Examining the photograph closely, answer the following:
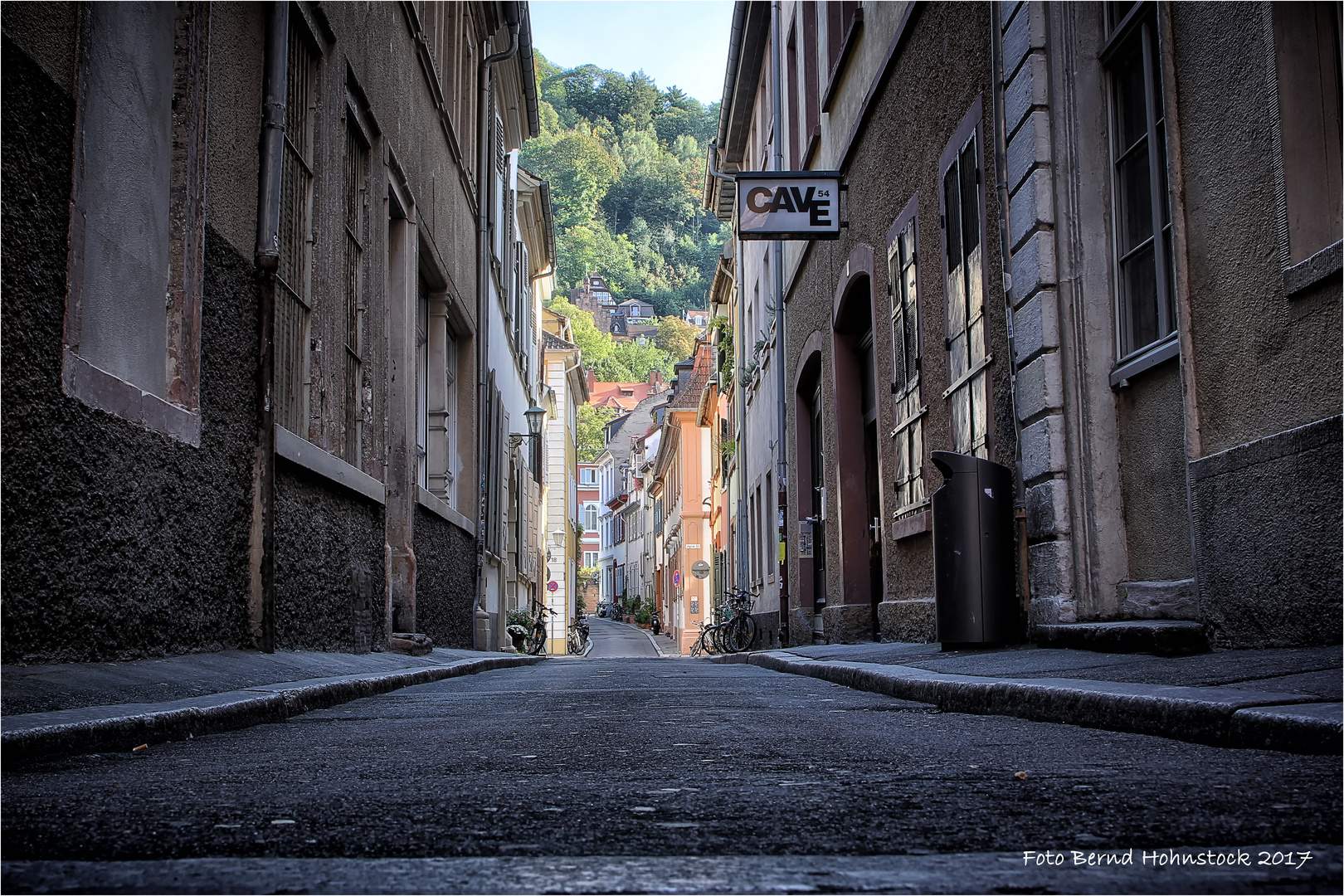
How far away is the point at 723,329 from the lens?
2855 cm

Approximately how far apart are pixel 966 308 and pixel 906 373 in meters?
1.97

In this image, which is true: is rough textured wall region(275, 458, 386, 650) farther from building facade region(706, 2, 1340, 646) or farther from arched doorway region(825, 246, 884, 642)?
arched doorway region(825, 246, 884, 642)

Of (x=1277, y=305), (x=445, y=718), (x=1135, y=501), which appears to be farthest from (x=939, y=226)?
(x=445, y=718)

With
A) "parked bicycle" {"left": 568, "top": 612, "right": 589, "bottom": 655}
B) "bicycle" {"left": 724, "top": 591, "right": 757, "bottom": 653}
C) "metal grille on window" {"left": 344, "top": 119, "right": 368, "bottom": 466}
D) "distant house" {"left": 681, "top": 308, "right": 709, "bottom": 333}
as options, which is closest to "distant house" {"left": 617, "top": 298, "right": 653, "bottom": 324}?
"distant house" {"left": 681, "top": 308, "right": 709, "bottom": 333}

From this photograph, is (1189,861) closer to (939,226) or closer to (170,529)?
(170,529)

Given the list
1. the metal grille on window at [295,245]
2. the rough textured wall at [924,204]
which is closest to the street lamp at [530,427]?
the rough textured wall at [924,204]

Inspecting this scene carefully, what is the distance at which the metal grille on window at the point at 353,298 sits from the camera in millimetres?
9461

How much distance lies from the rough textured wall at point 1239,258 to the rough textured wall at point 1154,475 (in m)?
0.48

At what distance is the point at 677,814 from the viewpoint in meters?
2.16

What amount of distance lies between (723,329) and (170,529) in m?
23.6

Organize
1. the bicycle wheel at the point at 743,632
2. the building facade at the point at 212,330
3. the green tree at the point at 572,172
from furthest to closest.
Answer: the green tree at the point at 572,172 → the bicycle wheel at the point at 743,632 → the building facade at the point at 212,330

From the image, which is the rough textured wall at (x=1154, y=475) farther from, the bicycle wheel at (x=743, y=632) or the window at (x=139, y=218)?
the bicycle wheel at (x=743, y=632)

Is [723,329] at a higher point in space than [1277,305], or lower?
higher

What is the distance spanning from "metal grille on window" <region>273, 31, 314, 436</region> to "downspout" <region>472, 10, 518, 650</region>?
7.73 metres
